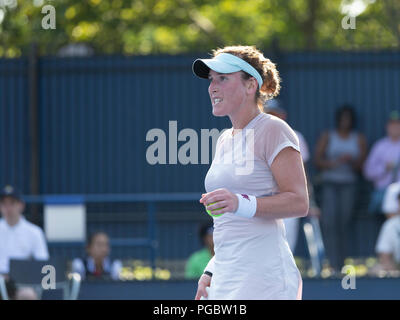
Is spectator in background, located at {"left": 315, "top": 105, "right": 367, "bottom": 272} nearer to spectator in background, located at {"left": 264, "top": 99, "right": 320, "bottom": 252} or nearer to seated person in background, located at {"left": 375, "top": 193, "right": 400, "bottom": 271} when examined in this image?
spectator in background, located at {"left": 264, "top": 99, "right": 320, "bottom": 252}

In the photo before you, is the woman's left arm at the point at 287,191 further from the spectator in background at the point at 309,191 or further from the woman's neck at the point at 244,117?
the spectator in background at the point at 309,191

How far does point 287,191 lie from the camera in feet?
12.5

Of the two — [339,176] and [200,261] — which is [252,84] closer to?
[200,261]

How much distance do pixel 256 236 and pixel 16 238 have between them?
5.39 meters

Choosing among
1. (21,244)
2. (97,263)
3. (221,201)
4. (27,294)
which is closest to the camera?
(221,201)

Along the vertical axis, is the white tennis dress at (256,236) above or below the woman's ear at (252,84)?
below

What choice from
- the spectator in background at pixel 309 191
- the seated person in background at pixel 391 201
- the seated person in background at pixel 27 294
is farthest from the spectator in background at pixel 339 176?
the seated person in background at pixel 27 294

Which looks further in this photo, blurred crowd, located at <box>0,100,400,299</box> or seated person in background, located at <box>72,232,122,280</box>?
blurred crowd, located at <box>0,100,400,299</box>

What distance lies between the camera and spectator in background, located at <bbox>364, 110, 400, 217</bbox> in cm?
1002

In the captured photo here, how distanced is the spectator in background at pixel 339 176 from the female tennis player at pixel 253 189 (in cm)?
627

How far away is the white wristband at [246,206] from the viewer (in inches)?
146

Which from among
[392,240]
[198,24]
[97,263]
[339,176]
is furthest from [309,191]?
[198,24]

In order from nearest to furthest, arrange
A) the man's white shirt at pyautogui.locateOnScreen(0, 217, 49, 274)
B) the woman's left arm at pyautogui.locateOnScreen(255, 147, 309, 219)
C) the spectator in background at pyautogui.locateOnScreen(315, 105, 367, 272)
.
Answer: the woman's left arm at pyautogui.locateOnScreen(255, 147, 309, 219), the man's white shirt at pyautogui.locateOnScreen(0, 217, 49, 274), the spectator in background at pyautogui.locateOnScreen(315, 105, 367, 272)

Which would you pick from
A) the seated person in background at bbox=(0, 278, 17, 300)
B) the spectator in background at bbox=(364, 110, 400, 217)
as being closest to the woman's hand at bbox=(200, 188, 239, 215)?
the seated person in background at bbox=(0, 278, 17, 300)
